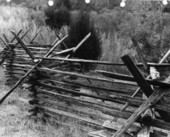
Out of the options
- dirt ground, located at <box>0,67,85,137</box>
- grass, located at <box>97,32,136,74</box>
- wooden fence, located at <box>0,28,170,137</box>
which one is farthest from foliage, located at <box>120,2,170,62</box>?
dirt ground, located at <box>0,67,85,137</box>

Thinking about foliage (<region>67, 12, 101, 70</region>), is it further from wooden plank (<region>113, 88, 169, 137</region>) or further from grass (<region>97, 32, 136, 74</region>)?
wooden plank (<region>113, 88, 169, 137</region>)

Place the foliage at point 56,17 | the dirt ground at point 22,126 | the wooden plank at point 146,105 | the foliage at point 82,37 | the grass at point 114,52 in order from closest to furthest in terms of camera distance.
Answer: the wooden plank at point 146,105
the dirt ground at point 22,126
the grass at point 114,52
the foliage at point 82,37
the foliage at point 56,17

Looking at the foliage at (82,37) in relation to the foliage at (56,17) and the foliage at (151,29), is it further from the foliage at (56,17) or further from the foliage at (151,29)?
the foliage at (56,17)

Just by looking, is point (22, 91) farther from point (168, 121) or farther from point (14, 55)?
point (168, 121)

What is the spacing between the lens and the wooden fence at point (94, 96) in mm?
2312

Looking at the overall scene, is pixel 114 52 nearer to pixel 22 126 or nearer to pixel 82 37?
pixel 82 37

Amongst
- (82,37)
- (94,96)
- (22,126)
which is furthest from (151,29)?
(22,126)

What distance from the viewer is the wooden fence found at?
2.31m

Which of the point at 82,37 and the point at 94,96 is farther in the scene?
the point at 82,37

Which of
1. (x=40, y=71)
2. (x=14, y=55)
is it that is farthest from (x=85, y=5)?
(x=40, y=71)

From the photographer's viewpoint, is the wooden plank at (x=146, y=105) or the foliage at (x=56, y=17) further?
the foliage at (x=56, y=17)

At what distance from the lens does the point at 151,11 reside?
26.5ft

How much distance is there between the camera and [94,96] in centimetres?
358

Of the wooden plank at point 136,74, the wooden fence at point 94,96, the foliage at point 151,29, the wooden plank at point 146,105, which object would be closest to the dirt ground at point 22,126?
the wooden fence at point 94,96
